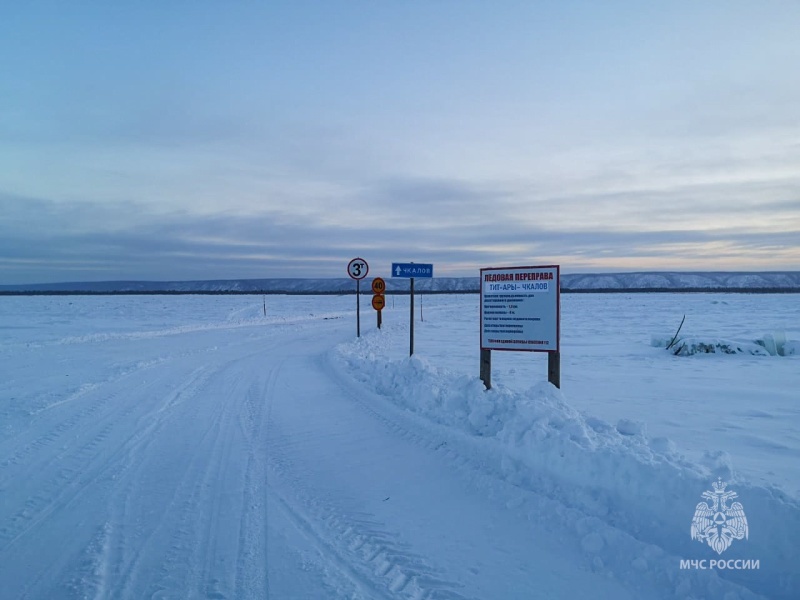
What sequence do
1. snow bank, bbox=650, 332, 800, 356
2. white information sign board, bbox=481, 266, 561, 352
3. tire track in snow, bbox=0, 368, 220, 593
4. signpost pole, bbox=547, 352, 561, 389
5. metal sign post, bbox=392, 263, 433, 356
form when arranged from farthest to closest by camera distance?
snow bank, bbox=650, 332, 800, 356 → metal sign post, bbox=392, 263, 433, 356 → signpost pole, bbox=547, 352, 561, 389 → white information sign board, bbox=481, 266, 561, 352 → tire track in snow, bbox=0, 368, 220, 593

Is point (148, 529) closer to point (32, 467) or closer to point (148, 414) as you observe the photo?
point (32, 467)

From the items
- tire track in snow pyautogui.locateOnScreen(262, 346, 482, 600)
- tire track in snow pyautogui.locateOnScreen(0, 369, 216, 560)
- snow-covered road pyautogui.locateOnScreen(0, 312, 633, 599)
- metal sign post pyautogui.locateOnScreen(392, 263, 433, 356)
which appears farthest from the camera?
metal sign post pyautogui.locateOnScreen(392, 263, 433, 356)

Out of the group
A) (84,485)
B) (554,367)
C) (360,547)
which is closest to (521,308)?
(554,367)

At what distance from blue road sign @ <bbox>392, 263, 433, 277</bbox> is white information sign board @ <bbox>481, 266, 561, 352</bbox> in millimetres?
4644

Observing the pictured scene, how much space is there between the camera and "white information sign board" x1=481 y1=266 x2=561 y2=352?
25.8 feet

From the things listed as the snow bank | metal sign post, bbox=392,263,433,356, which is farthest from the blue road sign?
the snow bank

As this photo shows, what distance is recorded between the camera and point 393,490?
5375 millimetres

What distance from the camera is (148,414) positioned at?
28.1 ft

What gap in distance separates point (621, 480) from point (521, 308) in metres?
3.74

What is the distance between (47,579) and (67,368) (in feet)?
37.4

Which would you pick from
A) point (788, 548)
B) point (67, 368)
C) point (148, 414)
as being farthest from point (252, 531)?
point (67, 368)

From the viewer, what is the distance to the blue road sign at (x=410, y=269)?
13.2 metres

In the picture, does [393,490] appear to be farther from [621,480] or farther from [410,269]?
[410,269]

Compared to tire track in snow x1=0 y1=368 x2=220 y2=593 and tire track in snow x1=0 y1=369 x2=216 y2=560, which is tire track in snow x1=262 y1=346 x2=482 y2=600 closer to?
tire track in snow x1=0 y1=368 x2=220 y2=593
